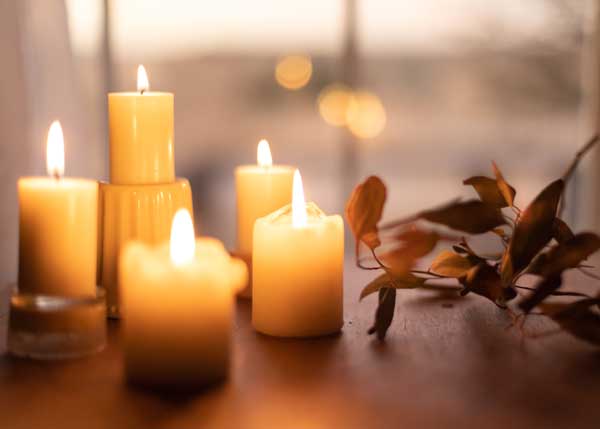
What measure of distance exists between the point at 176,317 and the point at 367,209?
0.85ft

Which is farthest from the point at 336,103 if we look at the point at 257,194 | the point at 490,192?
the point at 490,192

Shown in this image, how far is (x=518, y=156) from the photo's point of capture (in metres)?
3.72

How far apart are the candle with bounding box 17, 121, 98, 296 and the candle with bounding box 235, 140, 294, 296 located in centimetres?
24

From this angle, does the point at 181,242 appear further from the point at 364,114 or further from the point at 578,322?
the point at 364,114

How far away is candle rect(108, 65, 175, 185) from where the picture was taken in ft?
2.76

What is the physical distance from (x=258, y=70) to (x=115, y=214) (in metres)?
3.92

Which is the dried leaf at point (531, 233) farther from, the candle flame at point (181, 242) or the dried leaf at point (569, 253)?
the candle flame at point (181, 242)

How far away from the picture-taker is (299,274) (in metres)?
0.78

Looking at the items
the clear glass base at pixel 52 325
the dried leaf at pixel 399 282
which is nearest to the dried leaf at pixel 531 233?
the dried leaf at pixel 399 282

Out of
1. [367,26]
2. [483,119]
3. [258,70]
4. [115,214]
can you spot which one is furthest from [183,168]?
[115,214]

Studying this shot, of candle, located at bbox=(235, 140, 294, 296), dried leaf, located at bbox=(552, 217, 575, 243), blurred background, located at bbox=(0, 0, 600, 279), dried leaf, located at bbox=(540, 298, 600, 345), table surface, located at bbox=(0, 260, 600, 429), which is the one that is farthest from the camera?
blurred background, located at bbox=(0, 0, 600, 279)

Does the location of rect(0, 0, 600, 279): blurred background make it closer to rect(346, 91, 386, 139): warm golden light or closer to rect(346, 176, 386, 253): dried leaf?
rect(346, 91, 386, 139): warm golden light

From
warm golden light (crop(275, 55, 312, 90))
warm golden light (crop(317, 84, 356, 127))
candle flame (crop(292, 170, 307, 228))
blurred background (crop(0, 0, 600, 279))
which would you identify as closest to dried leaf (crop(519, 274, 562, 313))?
candle flame (crop(292, 170, 307, 228))

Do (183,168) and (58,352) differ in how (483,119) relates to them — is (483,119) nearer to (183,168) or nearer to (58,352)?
(183,168)
